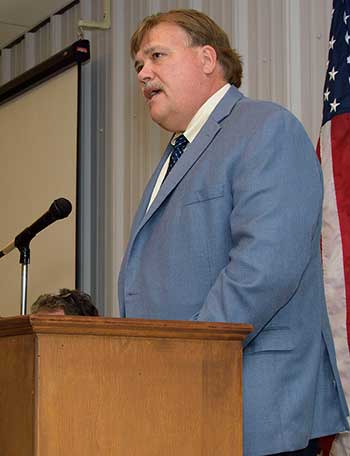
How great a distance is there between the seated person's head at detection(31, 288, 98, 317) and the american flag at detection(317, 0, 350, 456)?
2.58 feet

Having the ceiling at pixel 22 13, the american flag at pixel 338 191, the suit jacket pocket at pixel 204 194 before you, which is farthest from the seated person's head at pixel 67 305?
the ceiling at pixel 22 13

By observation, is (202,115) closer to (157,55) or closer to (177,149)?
(177,149)

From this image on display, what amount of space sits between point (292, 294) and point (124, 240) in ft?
8.54

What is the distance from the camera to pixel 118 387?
4.61 feet

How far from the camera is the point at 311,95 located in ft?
10.6

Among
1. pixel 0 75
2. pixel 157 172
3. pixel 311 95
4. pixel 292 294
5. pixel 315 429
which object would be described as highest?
pixel 0 75

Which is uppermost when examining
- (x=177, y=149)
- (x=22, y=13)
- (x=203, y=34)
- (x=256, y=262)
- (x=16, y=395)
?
(x=22, y=13)

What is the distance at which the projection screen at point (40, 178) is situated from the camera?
181 inches

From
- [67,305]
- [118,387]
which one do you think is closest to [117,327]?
[118,387]

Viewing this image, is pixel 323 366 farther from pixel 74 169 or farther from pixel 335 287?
pixel 74 169

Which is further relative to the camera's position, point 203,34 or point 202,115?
point 203,34

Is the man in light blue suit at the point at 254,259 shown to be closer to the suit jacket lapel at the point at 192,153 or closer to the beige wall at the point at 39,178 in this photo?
the suit jacket lapel at the point at 192,153

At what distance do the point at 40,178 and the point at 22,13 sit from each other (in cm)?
93

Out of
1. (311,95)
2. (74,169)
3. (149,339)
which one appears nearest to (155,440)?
(149,339)
